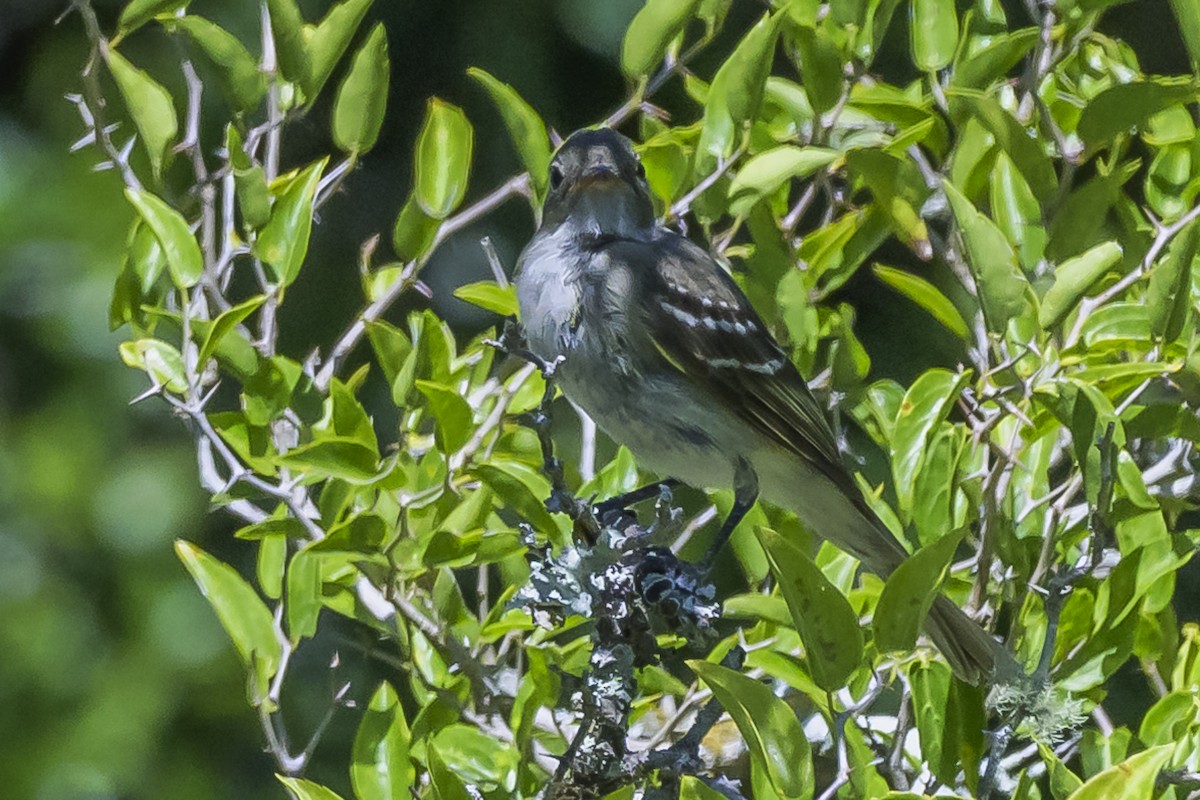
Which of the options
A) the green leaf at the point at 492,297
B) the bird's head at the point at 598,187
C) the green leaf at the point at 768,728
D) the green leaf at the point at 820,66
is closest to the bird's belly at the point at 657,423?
the green leaf at the point at 492,297

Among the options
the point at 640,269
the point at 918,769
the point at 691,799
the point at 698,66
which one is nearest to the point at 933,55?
the point at 640,269

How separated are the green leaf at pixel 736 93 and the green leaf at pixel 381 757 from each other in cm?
71

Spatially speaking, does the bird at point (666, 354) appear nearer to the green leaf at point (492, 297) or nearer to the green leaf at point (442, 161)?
the green leaf at point (492, 297)

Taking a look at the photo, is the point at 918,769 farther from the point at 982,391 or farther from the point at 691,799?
the point at 691,799

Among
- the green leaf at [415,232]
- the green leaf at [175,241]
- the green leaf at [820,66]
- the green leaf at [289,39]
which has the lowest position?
the green leaf at [175,241]

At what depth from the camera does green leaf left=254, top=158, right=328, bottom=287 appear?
1705 mm

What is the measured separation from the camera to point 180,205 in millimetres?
1866

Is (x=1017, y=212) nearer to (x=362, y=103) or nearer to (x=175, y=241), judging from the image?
(x=362, y=103)

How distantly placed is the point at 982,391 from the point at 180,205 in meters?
0.95

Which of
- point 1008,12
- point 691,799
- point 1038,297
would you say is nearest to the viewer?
point 691,799

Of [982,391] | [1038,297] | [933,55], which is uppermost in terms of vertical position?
[933,55]

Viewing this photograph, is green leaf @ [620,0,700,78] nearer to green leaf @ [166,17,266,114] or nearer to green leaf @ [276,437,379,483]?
green leaf @ [166,17,266,114]

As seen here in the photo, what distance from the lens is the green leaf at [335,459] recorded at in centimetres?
154

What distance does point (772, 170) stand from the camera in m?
1.74
